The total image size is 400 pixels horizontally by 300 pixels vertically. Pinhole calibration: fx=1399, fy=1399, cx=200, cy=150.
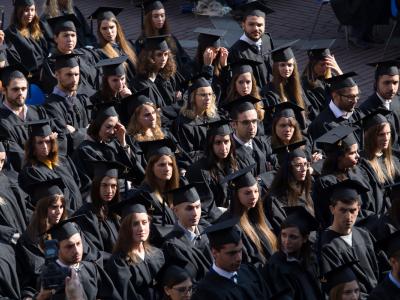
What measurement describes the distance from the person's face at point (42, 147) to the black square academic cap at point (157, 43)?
118 inches

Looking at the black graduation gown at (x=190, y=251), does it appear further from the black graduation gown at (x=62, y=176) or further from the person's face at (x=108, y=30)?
the person's face at (x=108, y=30)

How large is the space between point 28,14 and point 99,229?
16.8 feet

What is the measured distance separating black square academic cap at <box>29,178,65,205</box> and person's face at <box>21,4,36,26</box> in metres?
4.74

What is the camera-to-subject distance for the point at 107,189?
12797 millimetres

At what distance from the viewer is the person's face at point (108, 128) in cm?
1416

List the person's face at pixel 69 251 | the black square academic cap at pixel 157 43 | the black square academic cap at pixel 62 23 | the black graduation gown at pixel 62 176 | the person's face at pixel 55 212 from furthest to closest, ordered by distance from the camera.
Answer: the black square academic cap at pixel 62 23
the black square academic cap at pixel 157 43
the black graduation gown at pixel 62 176
the person's face at pixel 55 212
the person's face at pixel 69 251

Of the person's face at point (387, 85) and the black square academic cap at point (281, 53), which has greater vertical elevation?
the black square academic cap at point (281, 53)

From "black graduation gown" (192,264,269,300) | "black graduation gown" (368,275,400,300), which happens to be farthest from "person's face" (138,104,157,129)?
"black graduation gown" (368,275,400,300)

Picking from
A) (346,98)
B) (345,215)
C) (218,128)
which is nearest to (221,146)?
(218,128)

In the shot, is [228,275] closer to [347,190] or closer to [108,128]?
[347,190]

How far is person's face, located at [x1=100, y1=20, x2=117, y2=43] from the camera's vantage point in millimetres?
16703

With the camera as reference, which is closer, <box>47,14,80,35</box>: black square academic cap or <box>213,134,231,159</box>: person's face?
<box>213,134,231,159</box>: person's face

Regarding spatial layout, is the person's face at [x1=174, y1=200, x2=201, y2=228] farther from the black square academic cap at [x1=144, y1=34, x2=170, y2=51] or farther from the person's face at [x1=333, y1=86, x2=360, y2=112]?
the black square academic cap at [x1=144, y1=34, x2=170, y2=51]

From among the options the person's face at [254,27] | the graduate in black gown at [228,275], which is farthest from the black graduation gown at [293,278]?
the person's face at [254,27]
